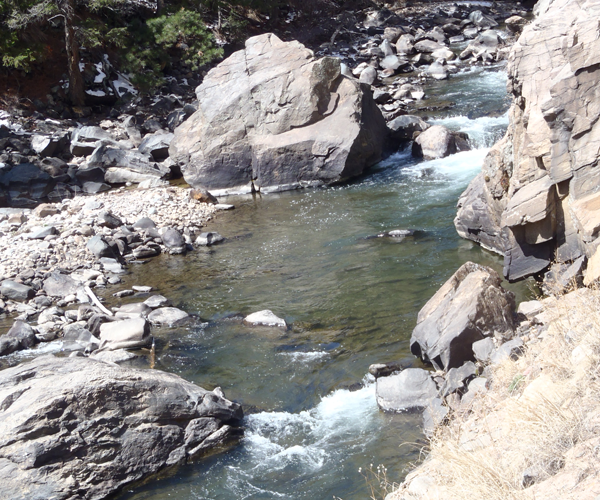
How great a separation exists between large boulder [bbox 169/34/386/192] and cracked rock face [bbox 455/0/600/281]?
6.03m

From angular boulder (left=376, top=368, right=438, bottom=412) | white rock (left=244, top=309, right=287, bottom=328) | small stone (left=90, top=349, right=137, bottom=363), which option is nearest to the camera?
angular boulder (left=376, top=368, right=438, bottom=412)

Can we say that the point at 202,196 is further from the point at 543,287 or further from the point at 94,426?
the point at 94,426

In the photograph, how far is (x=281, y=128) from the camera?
16.4 meters

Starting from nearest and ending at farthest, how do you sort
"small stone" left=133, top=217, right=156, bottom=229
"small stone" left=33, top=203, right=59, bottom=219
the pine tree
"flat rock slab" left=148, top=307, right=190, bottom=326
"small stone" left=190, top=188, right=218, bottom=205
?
"flat rock slab" left=148, top=307, right=190, bottom=326 < "small stone" left=133, top=217, right=156, bottom=229 < "small stone" left=33, top=203, right=59, bottom=219 < "small stone" left=190, top=188, right=218, bottom=205 < the pine tree

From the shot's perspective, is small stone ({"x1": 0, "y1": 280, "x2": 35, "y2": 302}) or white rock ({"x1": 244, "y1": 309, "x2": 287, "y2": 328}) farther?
small stone ({"x1": 0, "y1": 280, "x2": 35, "y2": 302})

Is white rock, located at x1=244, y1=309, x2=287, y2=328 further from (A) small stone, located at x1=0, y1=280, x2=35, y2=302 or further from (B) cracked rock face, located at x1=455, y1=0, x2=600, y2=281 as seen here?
(A) small stone, located at x1=0, y1=280, x2=35, y2=302

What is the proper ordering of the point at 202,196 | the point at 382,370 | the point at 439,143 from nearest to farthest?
the point at 382,370
the point at 202,196
the point at 439,143

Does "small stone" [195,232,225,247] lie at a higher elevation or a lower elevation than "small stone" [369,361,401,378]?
lower

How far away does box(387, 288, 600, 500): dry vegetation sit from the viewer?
352 cm

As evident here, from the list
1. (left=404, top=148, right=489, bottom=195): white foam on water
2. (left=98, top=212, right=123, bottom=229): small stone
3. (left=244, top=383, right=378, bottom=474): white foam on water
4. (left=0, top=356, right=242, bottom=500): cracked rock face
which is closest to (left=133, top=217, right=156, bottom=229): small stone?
(left=98, top=212, right=123, bottom=229): small stone

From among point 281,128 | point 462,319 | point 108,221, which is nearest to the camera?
point 462,319

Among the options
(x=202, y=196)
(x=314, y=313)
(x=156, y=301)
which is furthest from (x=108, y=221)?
(x=314, y=313)

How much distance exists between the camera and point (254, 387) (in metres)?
7.75

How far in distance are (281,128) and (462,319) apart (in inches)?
410
